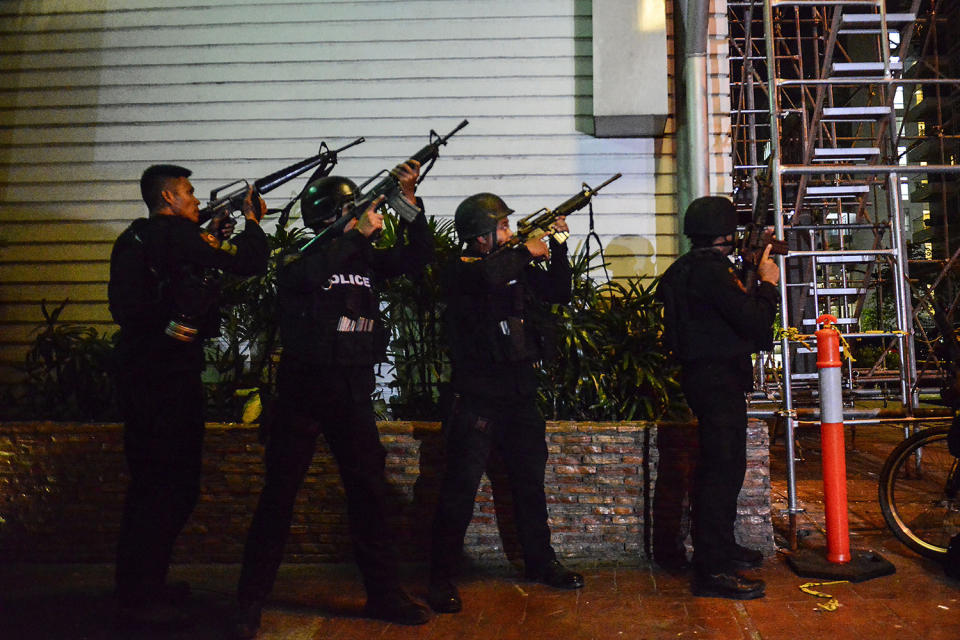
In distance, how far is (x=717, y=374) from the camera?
3643mm

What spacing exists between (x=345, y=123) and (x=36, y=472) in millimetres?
3647

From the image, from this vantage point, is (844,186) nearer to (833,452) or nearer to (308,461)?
(833,452)

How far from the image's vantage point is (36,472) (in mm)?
4441

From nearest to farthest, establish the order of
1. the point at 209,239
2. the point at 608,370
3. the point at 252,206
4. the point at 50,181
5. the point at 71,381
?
the point at 209,239
the point at 252,206
the point at 608,370
the point at 71,381
the point at 50,181

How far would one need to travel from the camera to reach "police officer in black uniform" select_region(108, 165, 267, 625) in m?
3.24

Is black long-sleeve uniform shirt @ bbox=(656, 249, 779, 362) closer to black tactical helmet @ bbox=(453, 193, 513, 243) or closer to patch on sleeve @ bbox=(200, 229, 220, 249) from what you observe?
black tactical helmet @ bbox=(453, 193, 513, 243)

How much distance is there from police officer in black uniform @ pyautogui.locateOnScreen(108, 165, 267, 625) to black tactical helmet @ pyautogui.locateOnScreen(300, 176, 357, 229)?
Answer: 266 millimetres

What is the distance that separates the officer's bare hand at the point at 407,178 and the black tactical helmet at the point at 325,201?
0.24 metres

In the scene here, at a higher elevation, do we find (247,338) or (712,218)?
(712,218)

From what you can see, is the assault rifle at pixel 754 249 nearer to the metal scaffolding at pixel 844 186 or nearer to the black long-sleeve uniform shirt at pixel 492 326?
the metal scaffolding at pixel 844 186

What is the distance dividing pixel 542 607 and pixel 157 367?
208 centimetres

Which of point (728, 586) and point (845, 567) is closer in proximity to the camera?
point (728, 586)


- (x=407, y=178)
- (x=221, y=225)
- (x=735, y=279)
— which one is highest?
(x=407, y=178)

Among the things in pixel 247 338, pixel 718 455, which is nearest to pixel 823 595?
pixel 718 455
